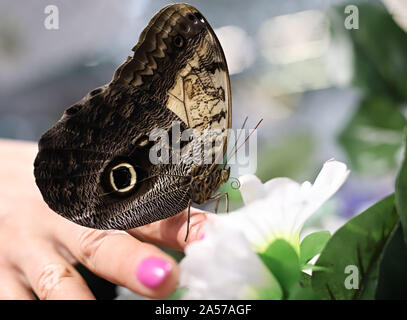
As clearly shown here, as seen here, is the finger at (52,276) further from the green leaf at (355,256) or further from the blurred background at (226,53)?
the blurred background at (226,53)

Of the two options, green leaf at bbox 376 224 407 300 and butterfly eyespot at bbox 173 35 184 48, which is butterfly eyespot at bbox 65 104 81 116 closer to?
butterfly eyespot at bbox 173 35 184 48

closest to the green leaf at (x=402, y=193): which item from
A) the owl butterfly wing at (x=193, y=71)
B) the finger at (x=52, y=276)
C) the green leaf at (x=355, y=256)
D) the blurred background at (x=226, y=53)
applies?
the green leaf at (x=355, y=256)

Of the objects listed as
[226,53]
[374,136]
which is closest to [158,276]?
[374,136]

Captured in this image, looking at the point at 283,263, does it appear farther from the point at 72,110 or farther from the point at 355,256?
the point at 72,110

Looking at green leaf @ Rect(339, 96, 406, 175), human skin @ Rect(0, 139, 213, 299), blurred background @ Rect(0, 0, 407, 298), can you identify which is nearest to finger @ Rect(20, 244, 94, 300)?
human skin @ Rect(0, 139, 213, 299)

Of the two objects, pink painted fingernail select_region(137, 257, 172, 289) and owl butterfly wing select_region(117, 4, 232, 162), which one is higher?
owl butterfly wing select_region(117, 4, 232, 162)
